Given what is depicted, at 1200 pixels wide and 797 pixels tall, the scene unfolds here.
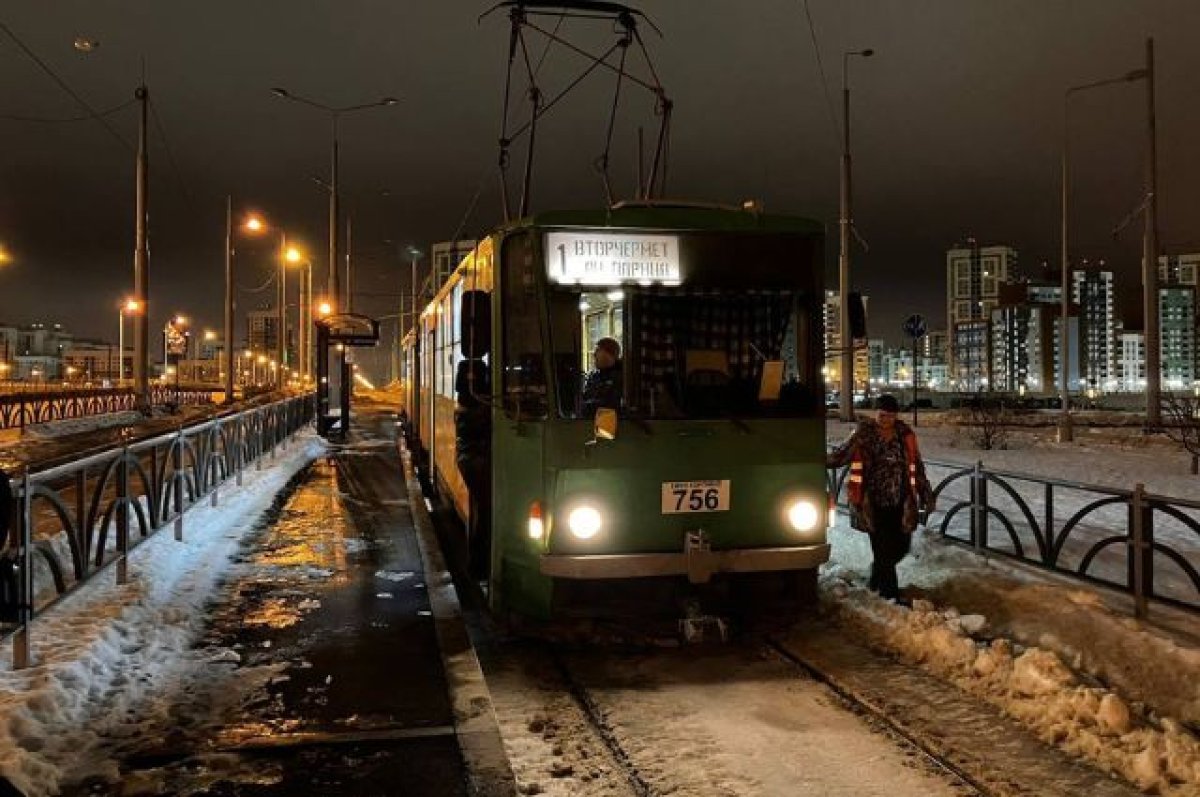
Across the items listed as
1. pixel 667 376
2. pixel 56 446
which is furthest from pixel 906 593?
pixel 56 446

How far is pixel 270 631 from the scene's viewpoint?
7.32m

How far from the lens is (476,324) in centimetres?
673

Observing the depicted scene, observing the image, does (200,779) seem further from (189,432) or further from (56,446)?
(56,446)

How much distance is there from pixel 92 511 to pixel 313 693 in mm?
2523

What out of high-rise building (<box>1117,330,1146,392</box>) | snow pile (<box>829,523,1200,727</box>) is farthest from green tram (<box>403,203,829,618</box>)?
high-rise building (<box>1117,330,1146,392</box>)

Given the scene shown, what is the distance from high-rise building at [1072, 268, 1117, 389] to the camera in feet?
538

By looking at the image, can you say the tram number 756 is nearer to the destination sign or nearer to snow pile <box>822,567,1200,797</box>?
the destination sign

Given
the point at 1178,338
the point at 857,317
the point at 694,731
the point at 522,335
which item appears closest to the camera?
the point at 694,731

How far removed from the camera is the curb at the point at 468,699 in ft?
15.2

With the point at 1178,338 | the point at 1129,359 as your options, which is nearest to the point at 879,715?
the point at 1178,338

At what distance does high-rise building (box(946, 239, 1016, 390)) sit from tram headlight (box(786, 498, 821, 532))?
13641 cm

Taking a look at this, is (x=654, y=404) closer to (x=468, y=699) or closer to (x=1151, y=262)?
(x=468, y=699)

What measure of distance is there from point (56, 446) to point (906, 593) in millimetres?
24108

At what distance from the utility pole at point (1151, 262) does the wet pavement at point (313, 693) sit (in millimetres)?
21890
